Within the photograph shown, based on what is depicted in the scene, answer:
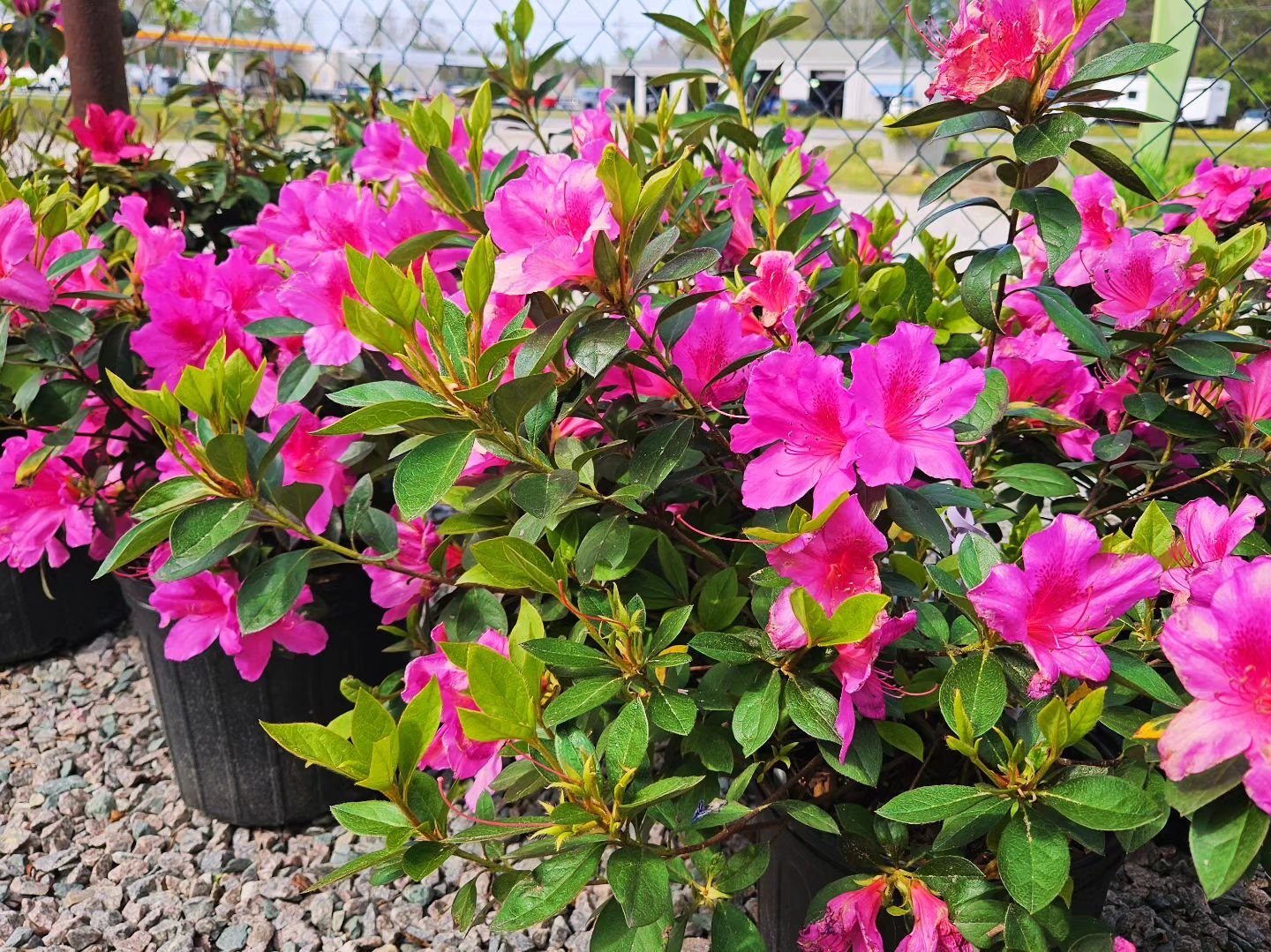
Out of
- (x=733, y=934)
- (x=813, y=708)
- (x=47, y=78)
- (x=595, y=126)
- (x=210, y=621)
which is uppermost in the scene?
(x=47, y=78)

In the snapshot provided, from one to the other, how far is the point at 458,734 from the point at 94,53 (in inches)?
79.0

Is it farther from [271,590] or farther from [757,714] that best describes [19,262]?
[757,714]

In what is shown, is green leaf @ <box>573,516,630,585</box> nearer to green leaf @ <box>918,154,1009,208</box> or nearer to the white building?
green leaf @ <box>918,154,1009,208</box>

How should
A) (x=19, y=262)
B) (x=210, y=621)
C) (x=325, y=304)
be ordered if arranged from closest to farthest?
(x=325, y=304) < (x=19, y=262) < (x=210, y=621)

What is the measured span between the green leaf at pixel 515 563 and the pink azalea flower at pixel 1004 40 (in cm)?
52

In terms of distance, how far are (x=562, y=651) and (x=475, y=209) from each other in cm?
54

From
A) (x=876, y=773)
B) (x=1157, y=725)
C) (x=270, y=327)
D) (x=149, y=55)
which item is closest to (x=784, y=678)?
(x=876, y=773)

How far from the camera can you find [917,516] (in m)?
0.85

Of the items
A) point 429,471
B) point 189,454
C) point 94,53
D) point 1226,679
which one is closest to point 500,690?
point 429,471

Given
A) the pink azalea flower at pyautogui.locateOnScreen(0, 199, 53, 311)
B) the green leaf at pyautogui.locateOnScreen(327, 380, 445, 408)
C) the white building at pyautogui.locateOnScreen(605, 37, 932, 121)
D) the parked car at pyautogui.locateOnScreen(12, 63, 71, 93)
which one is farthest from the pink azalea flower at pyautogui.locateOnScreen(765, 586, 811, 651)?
the parked car at pyautogui.locateOnScreen(12, 63, 71, 93)

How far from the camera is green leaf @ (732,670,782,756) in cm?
86

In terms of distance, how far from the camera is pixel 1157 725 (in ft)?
2.37

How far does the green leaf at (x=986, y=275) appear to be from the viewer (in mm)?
1002

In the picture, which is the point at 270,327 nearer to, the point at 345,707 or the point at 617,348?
the point at 617,348
